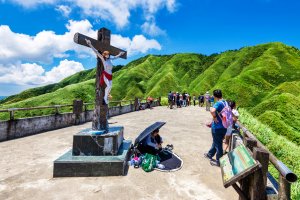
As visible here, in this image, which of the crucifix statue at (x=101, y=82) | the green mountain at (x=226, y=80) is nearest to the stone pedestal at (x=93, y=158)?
the crucifix statue at (x=101, y=82)

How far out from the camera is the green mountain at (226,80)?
56.4 m

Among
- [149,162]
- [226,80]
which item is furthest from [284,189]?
[226,80]

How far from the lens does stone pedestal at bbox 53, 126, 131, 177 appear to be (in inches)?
221

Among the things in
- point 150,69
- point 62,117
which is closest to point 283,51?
point 150,69

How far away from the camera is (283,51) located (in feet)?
314

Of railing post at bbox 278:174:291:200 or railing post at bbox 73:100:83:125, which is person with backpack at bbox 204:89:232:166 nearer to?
railing post at bbox 278:174:291:200

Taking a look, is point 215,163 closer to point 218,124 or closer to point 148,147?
point 218,124

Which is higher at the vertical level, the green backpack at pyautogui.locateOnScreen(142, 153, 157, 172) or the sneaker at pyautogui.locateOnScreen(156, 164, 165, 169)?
the green backpack at pyautogui.locateOnScreen(142, 153, 157, 172)

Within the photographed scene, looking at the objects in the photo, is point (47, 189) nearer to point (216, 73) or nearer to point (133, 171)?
point (133, 171)

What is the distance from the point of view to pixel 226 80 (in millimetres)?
83438

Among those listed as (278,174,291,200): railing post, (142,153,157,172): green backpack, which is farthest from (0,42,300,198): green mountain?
(278,174,291,200): railing post

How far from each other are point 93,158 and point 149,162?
60.0 inches

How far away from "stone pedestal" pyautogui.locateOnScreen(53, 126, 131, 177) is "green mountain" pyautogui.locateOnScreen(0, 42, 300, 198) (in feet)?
111

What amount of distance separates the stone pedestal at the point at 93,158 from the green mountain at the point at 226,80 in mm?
33950
